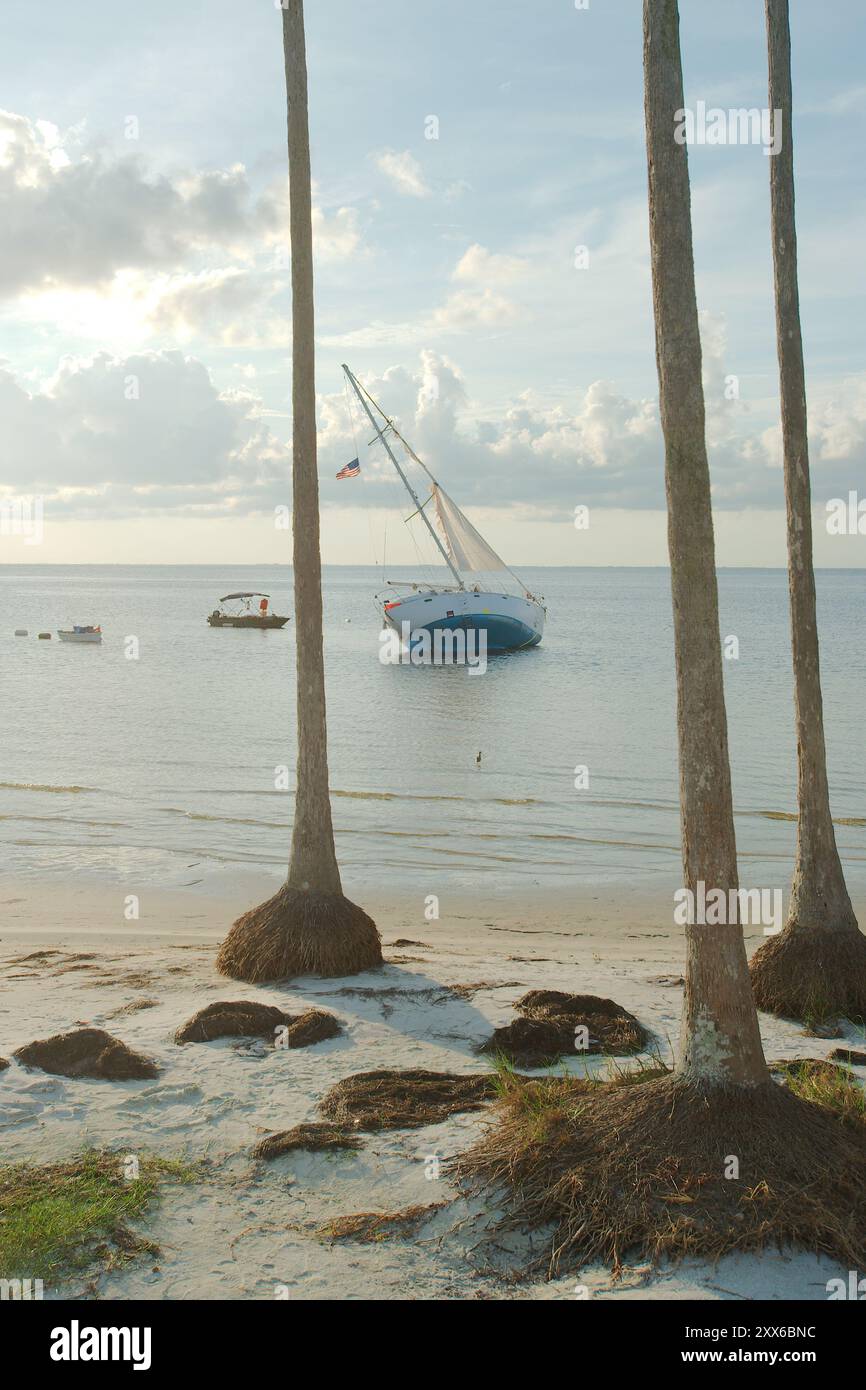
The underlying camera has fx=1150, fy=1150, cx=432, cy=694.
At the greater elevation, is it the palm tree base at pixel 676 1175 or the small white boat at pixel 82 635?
the small white boat at pixel 82 635

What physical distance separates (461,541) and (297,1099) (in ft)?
200

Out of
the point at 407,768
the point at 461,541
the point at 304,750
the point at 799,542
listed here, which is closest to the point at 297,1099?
the point at 304,750

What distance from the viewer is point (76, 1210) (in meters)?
6.13

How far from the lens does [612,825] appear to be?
24.1 meters

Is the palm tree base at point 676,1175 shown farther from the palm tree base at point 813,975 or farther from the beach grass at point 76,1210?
the palm tree base at point 813,975

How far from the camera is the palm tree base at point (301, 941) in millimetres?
10570

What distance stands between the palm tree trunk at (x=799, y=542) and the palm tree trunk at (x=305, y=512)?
4.26 m

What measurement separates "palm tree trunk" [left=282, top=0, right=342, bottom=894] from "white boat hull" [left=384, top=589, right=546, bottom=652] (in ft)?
186

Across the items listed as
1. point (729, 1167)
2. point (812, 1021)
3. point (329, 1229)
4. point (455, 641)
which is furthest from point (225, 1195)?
point (455, 641)

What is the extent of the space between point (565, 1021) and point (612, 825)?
1513cm

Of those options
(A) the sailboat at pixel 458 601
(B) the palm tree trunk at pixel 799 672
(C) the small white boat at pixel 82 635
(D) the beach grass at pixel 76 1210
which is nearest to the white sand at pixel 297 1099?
(D) the beach grass at pixel 76 1210

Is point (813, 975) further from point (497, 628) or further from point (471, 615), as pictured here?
point (497, 628)

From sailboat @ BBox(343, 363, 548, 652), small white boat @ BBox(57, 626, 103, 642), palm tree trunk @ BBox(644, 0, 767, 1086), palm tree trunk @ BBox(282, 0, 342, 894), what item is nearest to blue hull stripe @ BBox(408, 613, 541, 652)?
sailboat @ BBox(343, 363, 548, 652)

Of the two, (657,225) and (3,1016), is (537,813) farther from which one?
(657,225)
